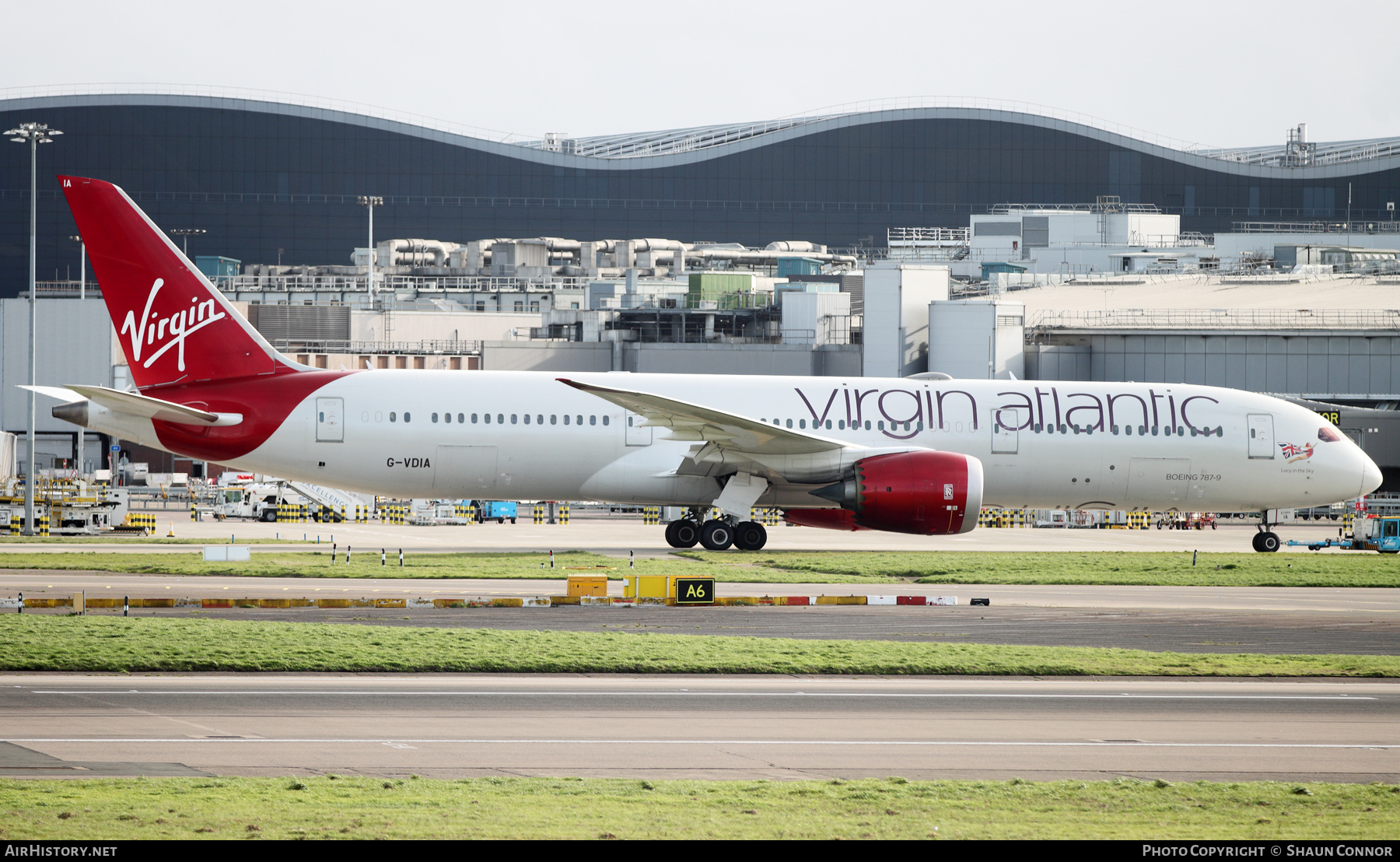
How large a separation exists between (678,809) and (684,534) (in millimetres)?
22370

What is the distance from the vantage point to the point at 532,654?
16.8 m

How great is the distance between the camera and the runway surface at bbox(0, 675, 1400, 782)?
1159cm

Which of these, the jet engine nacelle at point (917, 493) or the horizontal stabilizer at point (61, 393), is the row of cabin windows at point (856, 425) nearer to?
the jet engine nacelle at point (917, 493)

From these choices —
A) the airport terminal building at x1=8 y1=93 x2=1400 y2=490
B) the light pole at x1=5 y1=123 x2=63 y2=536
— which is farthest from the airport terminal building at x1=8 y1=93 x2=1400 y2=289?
the light pole at x1=5 y1=123 x2=63 y2=536

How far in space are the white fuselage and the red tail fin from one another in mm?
1692

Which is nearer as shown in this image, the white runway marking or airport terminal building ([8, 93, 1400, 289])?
the white runway marking

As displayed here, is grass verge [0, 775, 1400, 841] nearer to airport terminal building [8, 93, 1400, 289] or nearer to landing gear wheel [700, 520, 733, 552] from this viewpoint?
landing gear wheel [700, 520, 733, 552]

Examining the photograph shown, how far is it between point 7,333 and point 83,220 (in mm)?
44575

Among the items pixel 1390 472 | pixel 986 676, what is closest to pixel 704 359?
pixel 1390 472

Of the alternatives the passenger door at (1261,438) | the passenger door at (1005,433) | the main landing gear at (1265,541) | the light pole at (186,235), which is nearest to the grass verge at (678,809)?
the passenger door at (1005,433)

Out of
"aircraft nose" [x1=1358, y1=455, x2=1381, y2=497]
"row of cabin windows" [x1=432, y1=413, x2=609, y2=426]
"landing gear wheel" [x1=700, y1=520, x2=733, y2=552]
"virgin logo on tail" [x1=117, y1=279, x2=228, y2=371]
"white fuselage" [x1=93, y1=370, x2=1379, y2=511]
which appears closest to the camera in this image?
"virgin logo on tail" [x1=117, y1=279, x2=228, y2=371]

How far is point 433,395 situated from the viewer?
31.2 m

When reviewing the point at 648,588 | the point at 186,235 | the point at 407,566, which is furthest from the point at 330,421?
the point at 186,235
